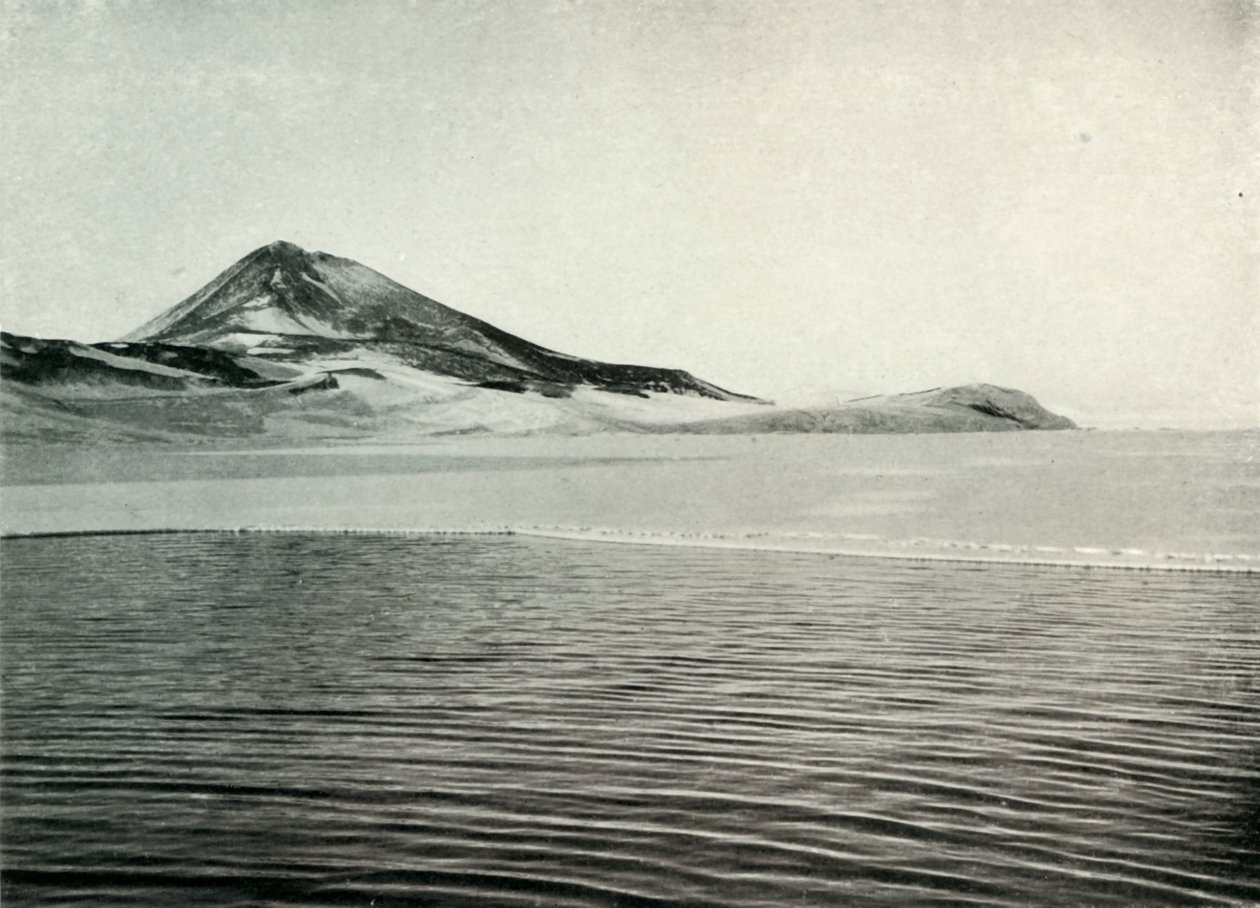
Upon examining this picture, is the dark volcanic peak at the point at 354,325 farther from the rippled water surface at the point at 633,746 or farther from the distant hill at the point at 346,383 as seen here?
the rippled water surface at the point at 633,746

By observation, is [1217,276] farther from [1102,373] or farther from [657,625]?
[657,625]

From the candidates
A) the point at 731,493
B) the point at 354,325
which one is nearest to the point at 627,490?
the point at 731,493

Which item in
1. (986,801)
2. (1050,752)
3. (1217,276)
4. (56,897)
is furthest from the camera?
(1217,276)

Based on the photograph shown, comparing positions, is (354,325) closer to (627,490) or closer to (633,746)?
(627,490)

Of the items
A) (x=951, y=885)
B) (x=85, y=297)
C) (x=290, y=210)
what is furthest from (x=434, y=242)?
(x=951, y=885)

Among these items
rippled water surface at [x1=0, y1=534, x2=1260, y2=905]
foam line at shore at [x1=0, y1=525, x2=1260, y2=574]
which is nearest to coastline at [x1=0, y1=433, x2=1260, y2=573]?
foam line at shore at [x1=0, y1=525, x2=1260, y2=574]
